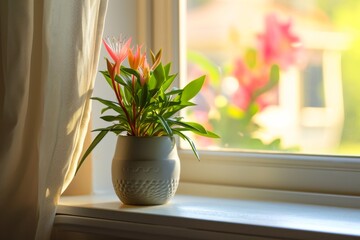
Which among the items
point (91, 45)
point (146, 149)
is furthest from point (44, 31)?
point (146, 149)

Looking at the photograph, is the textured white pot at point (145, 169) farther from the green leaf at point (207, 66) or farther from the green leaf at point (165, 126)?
the green leaf at point (207, 66)

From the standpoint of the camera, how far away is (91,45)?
1.48 meters

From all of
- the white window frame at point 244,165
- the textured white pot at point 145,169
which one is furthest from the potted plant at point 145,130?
the white window frame at point 244,165

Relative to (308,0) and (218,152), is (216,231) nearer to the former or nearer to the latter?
(218,152)

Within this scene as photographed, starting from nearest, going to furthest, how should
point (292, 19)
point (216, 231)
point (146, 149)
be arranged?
point (216, 231) → point (146, 149) → point (292, 19)

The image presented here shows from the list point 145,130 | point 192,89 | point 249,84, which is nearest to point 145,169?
point 145,130

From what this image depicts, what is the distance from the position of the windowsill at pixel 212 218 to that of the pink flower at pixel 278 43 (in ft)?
1.00

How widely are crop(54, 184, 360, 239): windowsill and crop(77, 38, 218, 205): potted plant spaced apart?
4cm

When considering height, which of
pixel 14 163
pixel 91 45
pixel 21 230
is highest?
pixel 91 45

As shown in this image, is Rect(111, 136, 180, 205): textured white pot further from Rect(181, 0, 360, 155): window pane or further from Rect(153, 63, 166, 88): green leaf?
Rect(181, 0, 360, 155): window pane

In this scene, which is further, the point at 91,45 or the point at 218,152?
the point at 218,152

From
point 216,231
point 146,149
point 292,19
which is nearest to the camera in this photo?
point 216,231

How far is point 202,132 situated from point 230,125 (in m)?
0.20

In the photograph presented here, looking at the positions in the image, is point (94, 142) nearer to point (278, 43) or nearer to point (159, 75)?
point (159, 75)
